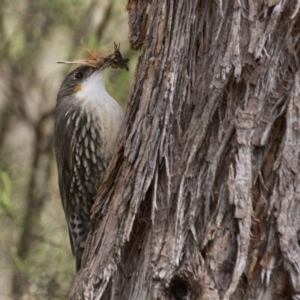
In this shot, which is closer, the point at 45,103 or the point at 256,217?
the point at 256,217

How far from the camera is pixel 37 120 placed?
289 inches

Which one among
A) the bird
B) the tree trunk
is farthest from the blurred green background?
the tree trunk

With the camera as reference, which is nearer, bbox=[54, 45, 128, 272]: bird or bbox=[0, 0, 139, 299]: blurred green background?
bbox=[54, 45, 128, 272]: bird

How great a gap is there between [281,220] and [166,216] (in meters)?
0.49

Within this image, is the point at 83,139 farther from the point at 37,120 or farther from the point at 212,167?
the point at 37,120

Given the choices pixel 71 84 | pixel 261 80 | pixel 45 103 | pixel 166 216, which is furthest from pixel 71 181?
pixel 45 103

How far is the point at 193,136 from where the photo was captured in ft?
11.0

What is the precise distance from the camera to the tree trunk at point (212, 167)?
10.5 feet

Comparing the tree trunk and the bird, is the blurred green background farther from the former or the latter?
the tree trunk

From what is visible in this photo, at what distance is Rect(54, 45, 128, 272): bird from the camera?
4.68 metres

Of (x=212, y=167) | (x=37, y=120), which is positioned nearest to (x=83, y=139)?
(x=212, y=167)

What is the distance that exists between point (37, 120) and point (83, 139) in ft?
8.71

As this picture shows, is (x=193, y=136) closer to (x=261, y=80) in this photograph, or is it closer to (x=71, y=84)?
(x=261, y=80)

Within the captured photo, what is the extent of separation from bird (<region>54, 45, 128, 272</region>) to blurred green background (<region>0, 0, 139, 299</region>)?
3.79 ft
